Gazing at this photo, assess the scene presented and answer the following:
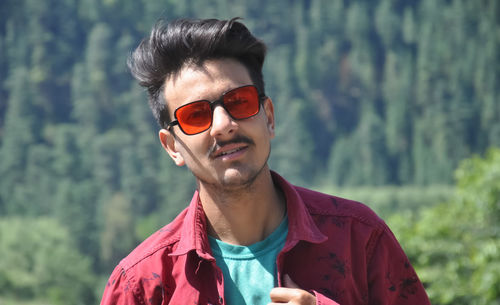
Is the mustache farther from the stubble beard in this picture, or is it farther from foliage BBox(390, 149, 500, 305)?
foliage BBox(390, 149, 500, 305)

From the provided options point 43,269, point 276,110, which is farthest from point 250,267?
point 276,110

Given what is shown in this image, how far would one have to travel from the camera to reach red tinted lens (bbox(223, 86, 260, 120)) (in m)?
1.55

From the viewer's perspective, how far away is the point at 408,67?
3978 cm

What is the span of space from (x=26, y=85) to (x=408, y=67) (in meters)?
24.4

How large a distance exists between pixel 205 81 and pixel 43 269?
3194 cm

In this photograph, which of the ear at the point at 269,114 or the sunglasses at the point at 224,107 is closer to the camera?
the sunglasses at the point at 224,107

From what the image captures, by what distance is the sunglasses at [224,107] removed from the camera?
1551 millimetres

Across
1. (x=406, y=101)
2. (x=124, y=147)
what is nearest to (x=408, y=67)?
(x=406, y=101)

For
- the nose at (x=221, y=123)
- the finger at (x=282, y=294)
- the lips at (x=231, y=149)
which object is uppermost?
the nose at (x=221, y=123)

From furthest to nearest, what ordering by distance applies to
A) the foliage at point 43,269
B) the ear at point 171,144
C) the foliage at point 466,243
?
the foliage at point 43,269 → the foliage at point 466,243 → the ear at point 171,144

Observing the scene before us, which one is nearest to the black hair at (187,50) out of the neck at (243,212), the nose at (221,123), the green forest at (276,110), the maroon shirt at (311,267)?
the nose at (221,123)

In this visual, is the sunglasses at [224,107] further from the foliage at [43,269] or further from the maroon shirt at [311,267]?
the foliage at [43,269]

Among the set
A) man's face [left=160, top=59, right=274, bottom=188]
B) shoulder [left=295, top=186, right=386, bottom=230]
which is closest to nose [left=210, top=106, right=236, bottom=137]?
man's face [left=160, top=59, right=274, bottom=188]

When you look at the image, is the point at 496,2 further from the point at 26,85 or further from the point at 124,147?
the point at 26,85
